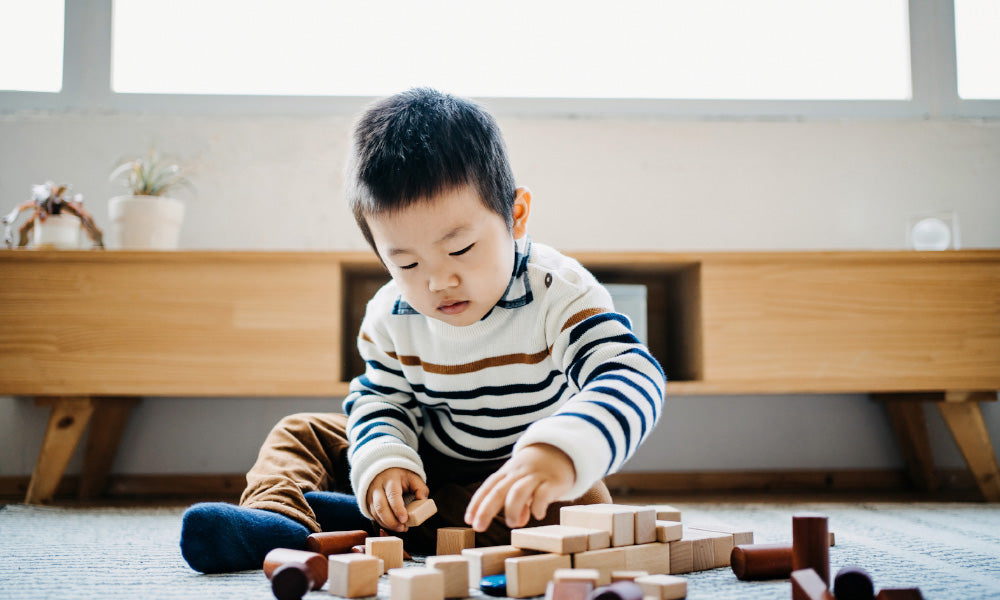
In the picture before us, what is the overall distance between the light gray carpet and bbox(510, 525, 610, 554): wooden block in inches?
4.0

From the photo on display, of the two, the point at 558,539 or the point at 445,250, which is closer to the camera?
the point at 558,539

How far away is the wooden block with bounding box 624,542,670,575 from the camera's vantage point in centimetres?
71

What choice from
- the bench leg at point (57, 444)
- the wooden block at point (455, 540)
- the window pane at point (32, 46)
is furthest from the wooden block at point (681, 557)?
the window pane at point (32, 46)

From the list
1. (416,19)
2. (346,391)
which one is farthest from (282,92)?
(346,391)

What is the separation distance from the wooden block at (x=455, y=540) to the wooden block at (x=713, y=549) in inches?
8.9

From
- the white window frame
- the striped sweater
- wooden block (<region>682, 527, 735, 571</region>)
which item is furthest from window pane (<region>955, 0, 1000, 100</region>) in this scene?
wooden block (<region>682, 527, 735, 571</region>)

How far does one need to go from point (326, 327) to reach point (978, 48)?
1.84 m

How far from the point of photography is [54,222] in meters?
1.61

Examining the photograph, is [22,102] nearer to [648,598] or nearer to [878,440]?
[648,598]

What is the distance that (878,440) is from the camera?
188cm

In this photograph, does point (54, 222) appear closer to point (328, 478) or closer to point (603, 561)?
point (328, 478)

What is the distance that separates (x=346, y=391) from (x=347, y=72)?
905mm

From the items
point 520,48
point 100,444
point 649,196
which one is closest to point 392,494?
point 100,444

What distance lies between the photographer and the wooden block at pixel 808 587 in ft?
1.94
